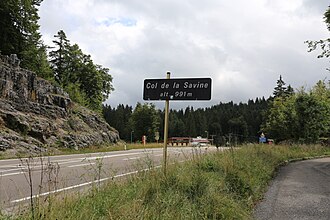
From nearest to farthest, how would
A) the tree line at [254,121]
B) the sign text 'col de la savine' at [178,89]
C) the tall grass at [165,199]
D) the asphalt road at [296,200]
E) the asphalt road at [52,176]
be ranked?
the tall grass at [165,199] < the asphalt road at [52,176] < the sign text 'col de la savine' at [178,89] < the asphalt road at [296,200] < the tree line at [254,121]

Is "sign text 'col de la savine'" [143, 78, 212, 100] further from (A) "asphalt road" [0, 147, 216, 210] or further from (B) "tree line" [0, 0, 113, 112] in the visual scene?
(B) "tree line" [0, 0, 113, 112]

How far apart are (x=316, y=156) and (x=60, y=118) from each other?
70.7ft

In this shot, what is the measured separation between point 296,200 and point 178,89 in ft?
14.6

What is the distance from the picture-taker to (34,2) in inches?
1813

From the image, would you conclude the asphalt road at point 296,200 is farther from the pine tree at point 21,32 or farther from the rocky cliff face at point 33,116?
the pine tree at point 21,32

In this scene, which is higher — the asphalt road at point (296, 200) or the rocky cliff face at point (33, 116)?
the rocky cliff face at point (33, 116)

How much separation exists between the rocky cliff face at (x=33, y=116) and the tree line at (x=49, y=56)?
11.8 meters

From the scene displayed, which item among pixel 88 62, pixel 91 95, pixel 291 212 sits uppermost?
pixel 88 62

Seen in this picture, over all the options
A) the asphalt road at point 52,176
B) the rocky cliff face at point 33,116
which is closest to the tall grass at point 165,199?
the asphalt road at point 52,176

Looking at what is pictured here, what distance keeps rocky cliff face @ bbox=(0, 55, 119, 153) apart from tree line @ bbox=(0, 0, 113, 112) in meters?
11.8

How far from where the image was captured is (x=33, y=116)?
2689 cm

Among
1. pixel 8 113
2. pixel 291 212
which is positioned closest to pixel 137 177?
pixel 291 212

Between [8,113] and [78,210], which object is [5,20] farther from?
[78,210]

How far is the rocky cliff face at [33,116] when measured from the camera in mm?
23203
